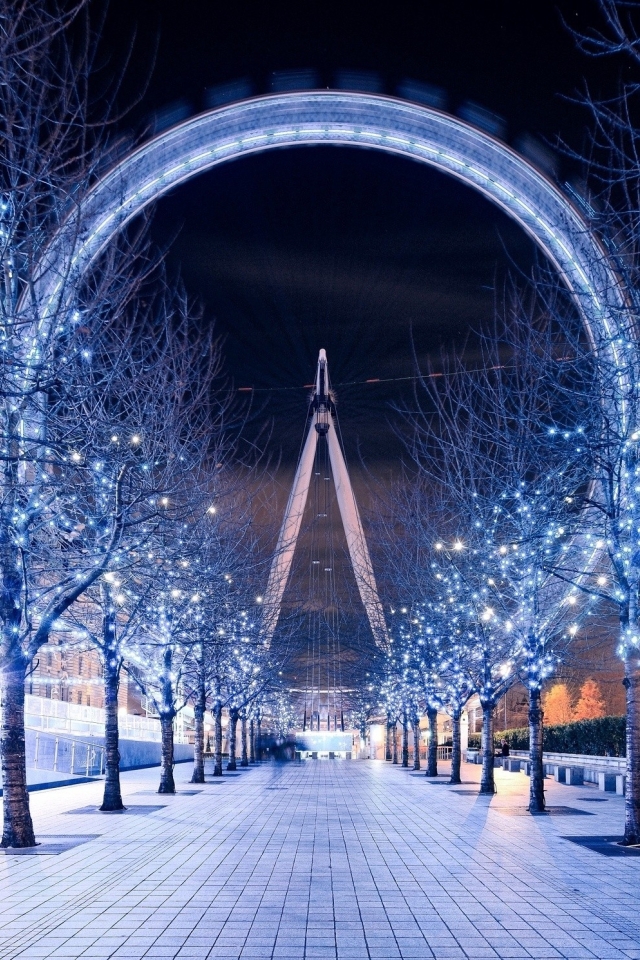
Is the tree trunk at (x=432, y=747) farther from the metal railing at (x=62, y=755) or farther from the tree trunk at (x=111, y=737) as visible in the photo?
the tree trunk at (x=111, y=737)

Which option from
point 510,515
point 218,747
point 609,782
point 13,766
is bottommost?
point 218,747

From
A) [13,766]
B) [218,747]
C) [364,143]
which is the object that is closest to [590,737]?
[218,747]

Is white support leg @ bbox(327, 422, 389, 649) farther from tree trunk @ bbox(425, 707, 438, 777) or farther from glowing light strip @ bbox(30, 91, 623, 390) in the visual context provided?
glowing light strip @ bbox(30, 91, 623, 390)

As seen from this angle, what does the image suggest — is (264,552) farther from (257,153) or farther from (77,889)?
(77,889)

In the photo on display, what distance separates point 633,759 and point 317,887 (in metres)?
6.28

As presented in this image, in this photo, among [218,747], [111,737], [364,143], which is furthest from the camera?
[218,747]

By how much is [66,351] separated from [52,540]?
626 cm

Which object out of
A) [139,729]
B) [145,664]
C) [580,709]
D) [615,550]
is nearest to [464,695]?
[145,664]

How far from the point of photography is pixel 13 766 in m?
13.4

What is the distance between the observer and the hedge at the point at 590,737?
105ft

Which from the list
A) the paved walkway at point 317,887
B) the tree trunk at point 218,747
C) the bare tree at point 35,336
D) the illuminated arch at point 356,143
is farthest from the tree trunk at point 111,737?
the tree trunk at point 218,747

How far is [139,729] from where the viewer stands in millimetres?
48031

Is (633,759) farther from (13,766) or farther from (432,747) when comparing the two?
(432,747)

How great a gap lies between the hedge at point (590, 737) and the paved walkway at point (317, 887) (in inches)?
504
